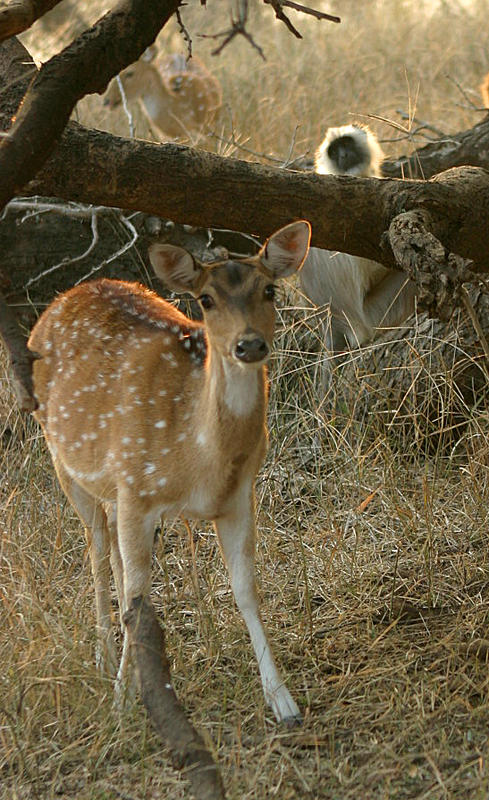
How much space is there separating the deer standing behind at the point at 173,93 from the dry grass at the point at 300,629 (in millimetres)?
4409

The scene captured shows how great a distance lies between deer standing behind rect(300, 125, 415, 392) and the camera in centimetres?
567

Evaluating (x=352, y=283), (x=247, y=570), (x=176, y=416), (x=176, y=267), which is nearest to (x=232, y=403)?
(x=176, y=416)

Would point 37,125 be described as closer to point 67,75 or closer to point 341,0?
point 67,75

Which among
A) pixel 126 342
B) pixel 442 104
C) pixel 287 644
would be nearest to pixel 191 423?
pixel 126 342

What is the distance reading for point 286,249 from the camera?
11.0 ft

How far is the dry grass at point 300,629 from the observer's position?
10.0 feet

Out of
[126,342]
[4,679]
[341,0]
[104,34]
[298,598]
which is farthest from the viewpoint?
[341,0]

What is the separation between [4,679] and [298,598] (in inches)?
47.3

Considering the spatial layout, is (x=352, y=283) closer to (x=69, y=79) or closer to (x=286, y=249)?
(x=286, y=249)

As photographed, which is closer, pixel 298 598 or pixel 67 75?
pixel 67 75

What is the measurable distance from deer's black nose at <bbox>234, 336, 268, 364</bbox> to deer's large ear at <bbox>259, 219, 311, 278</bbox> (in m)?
0.37

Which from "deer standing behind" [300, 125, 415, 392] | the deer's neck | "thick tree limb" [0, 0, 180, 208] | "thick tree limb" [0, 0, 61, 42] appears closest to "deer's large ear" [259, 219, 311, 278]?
the deer's neck

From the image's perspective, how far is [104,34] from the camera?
3.13 metres

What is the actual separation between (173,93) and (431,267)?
7596mm
